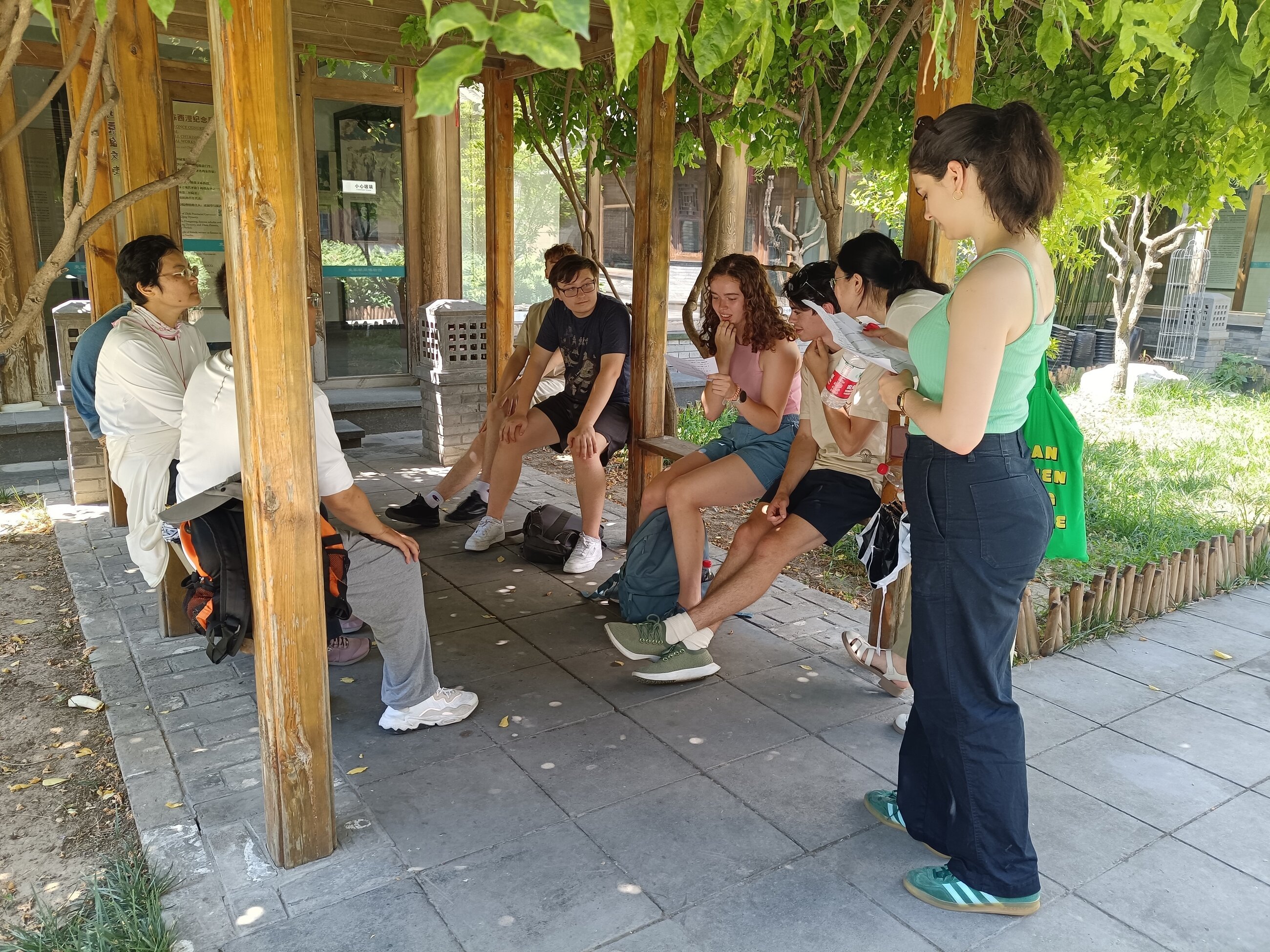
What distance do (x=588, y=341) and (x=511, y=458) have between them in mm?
798

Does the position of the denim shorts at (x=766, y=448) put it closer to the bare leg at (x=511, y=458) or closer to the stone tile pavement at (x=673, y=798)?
the stone tile pavement at (x=673, y=798)

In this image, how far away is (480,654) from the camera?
13.4 ft

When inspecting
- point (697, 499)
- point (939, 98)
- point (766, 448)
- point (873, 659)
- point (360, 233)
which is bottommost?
point (873, 659)

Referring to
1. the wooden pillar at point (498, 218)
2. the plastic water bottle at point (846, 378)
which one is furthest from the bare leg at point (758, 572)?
the wooden pillar at point (498, 218)

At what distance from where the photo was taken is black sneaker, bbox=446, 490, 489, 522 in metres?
5.93

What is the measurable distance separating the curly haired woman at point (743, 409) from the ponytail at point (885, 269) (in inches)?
28.5

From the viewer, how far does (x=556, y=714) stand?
141 inches

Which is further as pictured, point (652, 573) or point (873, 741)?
point (652, 573)

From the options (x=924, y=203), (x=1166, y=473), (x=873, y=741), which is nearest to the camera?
(x=924, y=203)

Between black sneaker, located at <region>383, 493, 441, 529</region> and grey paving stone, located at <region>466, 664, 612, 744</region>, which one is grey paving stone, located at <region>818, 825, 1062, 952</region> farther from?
black sneaker, located at <region>383, 493, 441, 529</region>

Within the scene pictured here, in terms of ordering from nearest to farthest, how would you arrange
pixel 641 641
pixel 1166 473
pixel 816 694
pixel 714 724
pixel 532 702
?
pixel 714 724
pixel 532 702
pixel 816 694
pixel 641 641
pixel 1166 473

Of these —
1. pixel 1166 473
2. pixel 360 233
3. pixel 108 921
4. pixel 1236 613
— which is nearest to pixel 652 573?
pixel 108 921

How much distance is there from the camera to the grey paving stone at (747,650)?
4031 millimetres

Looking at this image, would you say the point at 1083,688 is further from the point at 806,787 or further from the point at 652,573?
the point at 652,573
